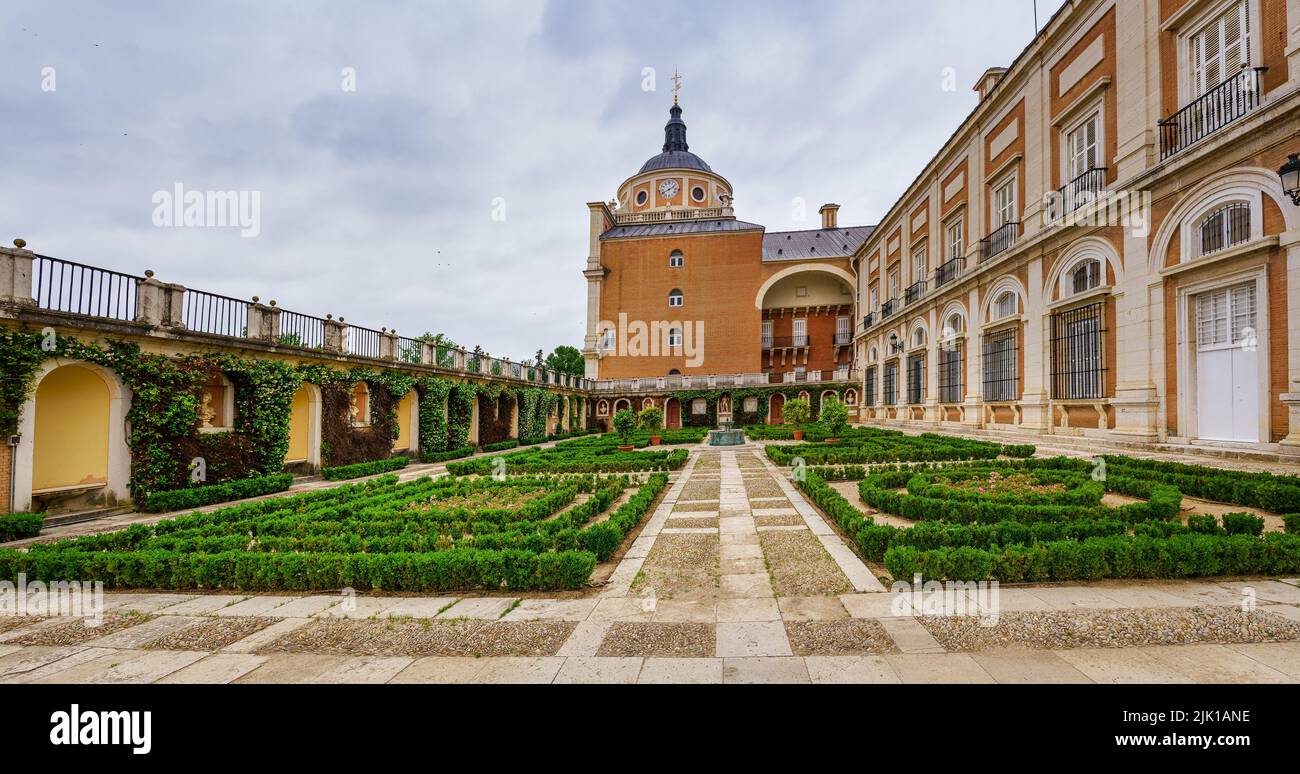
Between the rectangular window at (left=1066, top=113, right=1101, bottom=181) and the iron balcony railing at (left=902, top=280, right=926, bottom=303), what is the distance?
35.8ft

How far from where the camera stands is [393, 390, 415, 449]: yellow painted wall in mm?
19562

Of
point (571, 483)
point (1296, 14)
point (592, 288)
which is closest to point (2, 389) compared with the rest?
point (571, 483)

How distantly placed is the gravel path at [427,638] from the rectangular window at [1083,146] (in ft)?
62.4

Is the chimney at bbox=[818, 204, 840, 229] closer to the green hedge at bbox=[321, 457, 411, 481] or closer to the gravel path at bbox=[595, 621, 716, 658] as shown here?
the green hedge at bbox=[321, 457, 411, 481]

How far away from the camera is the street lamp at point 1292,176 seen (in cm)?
781

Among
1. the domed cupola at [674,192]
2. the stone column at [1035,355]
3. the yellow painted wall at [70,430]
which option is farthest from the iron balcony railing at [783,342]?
the yellow painted wall at [70,430]

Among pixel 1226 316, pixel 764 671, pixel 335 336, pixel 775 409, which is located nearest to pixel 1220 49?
pixel 1226 316

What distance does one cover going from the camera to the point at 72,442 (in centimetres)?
1177

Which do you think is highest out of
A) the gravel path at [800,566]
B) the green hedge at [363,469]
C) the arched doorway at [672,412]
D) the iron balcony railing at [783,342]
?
the iron balcony railing at [783,342]

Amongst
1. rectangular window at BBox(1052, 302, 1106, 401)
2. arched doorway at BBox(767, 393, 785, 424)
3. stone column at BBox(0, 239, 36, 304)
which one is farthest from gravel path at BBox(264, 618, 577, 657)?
arched doorway at BBox(767, 393, 785, 424)

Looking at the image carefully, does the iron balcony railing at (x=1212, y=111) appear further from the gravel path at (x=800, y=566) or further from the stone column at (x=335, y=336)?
the stone column at (x=335, y=336)

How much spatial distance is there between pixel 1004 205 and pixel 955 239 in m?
4.28
